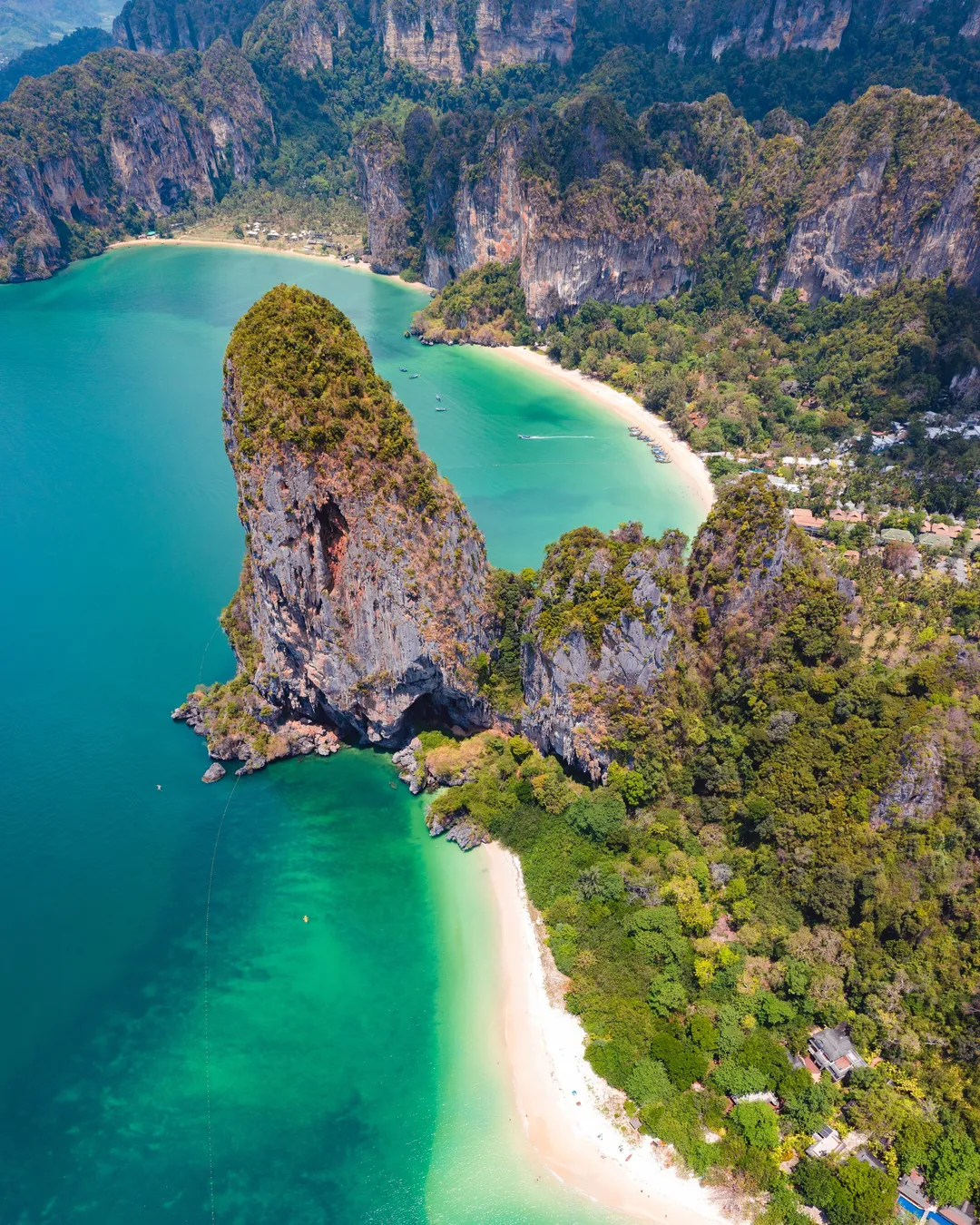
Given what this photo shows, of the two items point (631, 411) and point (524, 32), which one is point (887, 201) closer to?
point (631, 411)

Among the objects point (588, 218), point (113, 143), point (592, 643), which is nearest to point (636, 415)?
point (588, 218)

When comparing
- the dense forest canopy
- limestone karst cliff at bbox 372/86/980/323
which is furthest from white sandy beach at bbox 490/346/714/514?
limestone karst cliff at bbox 372/86/980/323

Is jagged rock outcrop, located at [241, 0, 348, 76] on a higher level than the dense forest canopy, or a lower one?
higher

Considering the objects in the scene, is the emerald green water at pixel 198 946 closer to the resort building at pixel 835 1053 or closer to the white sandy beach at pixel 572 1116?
the white sandy beach at pixel 572 1116

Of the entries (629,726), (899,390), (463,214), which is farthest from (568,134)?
(629,726)

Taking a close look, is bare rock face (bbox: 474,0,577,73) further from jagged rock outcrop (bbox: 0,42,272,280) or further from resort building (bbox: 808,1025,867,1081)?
resort building (bbox: 808,1025,867,1081)

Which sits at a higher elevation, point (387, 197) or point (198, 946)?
point (387, 197)
